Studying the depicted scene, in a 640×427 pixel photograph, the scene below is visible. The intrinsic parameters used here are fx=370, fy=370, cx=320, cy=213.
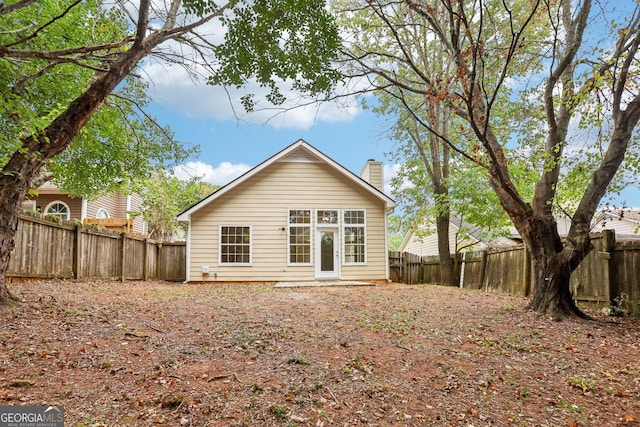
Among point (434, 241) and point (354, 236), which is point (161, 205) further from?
point (434, 241)

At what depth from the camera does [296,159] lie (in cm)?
1356

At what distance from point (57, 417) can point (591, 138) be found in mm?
8221

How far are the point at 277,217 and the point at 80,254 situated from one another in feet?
19.8

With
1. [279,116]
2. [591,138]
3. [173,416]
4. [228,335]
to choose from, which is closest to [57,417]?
[173,416]

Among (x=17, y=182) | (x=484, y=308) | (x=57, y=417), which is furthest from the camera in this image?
(x=484, y=308)

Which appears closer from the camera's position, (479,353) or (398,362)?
(398,362)

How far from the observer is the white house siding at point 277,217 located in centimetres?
1308

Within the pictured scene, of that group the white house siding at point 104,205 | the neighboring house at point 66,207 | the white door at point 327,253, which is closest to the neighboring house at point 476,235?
the white door at point 327,253

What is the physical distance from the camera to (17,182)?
5.03 m

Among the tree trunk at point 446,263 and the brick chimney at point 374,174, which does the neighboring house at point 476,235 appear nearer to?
the tree trunk at point 446,263

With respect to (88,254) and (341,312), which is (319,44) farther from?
(88,254)

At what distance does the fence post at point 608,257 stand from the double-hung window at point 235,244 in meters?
10.0

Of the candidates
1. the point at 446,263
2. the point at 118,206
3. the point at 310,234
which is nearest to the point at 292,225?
the point at 310,234

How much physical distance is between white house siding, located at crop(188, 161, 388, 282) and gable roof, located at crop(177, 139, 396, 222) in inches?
8.1
